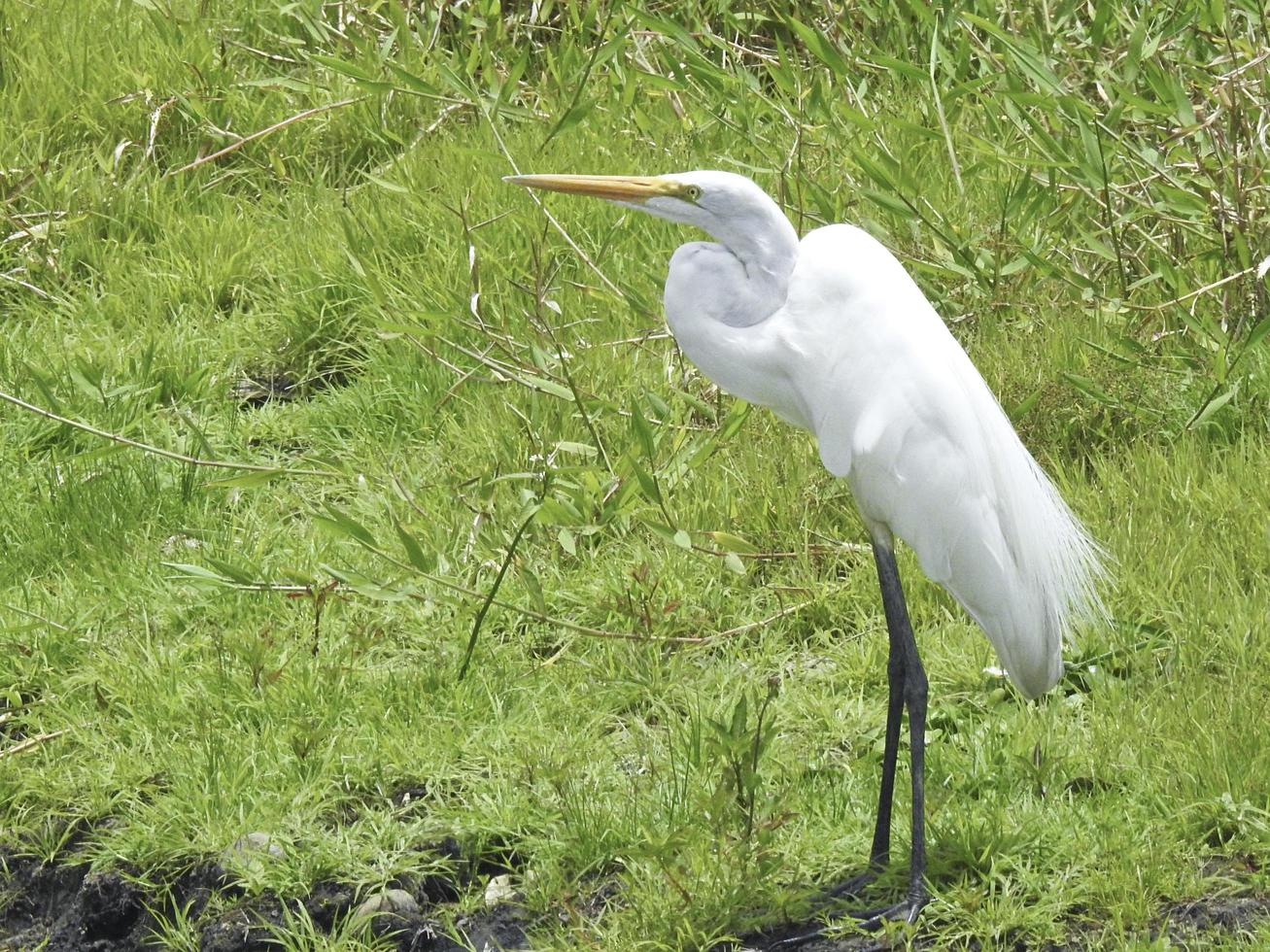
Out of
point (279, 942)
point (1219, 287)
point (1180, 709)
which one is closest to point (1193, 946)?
point (1180, 709)

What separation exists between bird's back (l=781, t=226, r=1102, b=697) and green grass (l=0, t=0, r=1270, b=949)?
14.3 inches

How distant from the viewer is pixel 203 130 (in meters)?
4.89

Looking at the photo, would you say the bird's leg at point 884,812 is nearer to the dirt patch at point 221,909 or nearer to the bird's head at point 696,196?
the dirt patch at point 221,909

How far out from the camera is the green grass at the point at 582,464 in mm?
2939

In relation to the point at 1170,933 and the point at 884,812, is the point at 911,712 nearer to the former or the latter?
the point at 884,812

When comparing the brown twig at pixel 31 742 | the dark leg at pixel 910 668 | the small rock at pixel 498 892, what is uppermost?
the dark leg at pixel 910 668

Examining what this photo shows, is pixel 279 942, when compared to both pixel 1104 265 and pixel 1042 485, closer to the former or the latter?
pixel 1042 485

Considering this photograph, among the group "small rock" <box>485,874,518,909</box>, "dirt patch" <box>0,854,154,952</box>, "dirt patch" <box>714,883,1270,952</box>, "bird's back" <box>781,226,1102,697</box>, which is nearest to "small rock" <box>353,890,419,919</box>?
"small rock" <box>485,874,518,909</box>

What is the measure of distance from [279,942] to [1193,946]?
58.3 inches

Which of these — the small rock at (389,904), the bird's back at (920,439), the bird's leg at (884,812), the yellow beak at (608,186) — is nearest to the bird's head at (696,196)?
the yellow beak at (608,186)

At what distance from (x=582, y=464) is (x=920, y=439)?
3.82 ft

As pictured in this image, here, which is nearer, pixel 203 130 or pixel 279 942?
pixel 279 942

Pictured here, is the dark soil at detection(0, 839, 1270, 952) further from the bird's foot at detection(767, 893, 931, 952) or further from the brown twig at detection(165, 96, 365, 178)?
the brown twig at detection(165, 96, 365, 178)

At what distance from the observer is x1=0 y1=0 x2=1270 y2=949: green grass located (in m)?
2.94
